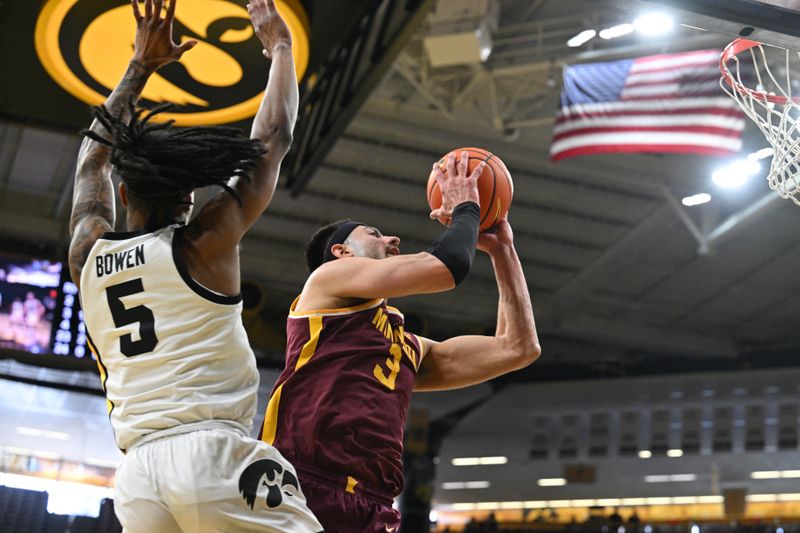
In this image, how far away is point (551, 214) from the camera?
1559cm

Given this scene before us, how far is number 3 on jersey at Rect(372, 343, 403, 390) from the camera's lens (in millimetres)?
3488

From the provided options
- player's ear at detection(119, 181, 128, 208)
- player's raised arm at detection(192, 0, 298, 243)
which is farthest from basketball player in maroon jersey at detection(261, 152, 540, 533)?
player's ear at detection(119, 181, 128, 208)

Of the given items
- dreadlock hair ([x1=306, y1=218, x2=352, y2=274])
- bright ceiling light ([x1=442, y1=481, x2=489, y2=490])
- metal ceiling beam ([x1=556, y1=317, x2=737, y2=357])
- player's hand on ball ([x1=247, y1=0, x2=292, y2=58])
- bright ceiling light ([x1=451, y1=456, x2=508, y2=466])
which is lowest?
dreadlock hair ([x1=306, y1=218, x2=352, y2=274])

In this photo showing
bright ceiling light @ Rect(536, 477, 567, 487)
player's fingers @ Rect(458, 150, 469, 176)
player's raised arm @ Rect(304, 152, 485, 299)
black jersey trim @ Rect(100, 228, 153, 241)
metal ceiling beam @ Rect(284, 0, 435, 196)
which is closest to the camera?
black jersey trim @ Rect(100, 228, 153, 241)

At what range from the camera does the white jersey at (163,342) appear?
2.69m

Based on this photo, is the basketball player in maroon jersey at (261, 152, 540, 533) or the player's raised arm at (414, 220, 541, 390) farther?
the player's raised arm at (414, 220, 541, 390)

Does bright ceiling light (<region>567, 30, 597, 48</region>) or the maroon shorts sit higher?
bright ceiling light (<region>567, 30, 597, 48</region>)

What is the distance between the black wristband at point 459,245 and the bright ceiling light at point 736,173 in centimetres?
864

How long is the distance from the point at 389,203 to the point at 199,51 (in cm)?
812

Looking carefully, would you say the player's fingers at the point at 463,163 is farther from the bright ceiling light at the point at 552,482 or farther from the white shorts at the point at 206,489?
the bright ceiling light at the point at 552,482

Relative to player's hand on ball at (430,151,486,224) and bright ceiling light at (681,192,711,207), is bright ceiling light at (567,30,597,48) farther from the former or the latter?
player's hand on ball at (430,151,486,224)

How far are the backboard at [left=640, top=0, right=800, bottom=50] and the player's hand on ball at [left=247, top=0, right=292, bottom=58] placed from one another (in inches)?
52.6

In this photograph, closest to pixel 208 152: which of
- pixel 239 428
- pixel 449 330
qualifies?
pixel 239 428

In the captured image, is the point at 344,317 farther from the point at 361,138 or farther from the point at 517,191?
the point at 517,191
